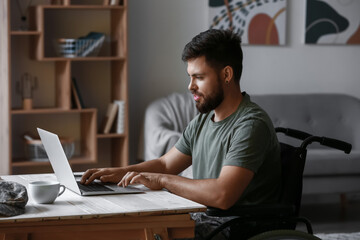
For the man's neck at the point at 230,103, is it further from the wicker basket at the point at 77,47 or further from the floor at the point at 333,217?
the wicker basket at the point at 77,47

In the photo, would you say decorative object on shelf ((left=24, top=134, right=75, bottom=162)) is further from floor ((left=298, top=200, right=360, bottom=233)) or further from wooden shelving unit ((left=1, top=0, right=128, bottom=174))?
floor ((left=298, top=200, right=360, bottom=233))

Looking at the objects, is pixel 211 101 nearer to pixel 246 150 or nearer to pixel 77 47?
pixel 246 150

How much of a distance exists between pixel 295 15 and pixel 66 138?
2.08 m

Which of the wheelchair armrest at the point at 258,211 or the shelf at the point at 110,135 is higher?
the wheelchair armrest at the point at 258,211

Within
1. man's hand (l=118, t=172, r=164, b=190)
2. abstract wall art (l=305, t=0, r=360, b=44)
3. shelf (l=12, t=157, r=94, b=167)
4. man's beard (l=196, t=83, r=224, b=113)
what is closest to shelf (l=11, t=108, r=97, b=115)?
shelf (l=12, t=157, r=94, b=167)

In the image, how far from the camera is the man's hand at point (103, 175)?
2.04 metres

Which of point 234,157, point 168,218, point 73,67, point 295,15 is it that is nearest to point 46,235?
point 168,218

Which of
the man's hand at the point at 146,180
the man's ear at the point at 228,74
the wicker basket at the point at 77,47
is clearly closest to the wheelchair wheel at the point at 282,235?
the man's hand at the point at 146,180

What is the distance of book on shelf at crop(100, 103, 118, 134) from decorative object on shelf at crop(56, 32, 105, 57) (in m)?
0.39

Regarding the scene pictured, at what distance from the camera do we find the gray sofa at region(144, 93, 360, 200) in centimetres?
406

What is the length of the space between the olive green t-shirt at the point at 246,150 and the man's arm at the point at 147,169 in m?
0.10

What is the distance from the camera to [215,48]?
6.95 feet

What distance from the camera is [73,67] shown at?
4.46 metres

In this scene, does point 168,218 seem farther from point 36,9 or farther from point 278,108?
point 278,108
